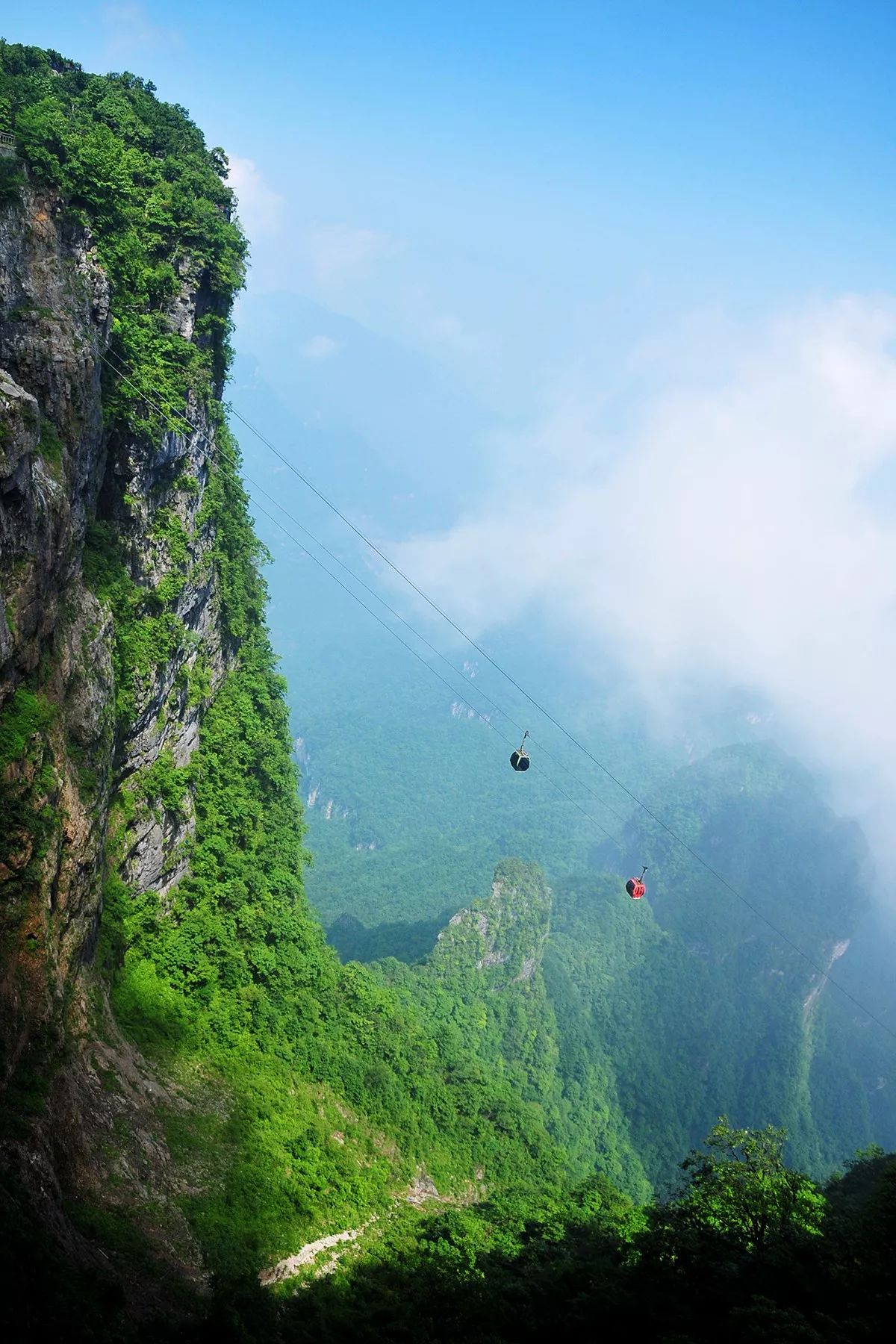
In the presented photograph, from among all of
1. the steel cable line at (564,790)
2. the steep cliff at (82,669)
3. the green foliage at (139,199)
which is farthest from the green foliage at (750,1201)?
the green foliage at (139,199)

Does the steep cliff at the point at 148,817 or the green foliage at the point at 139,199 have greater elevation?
the green foliage at the point at 139,199

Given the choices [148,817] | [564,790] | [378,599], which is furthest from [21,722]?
[378,599]

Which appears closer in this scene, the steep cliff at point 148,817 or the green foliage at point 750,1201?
the steep cliff at point 148,817

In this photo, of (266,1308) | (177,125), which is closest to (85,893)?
(266,1308)

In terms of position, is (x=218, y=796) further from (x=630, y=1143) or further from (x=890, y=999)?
(x=890, y=999)

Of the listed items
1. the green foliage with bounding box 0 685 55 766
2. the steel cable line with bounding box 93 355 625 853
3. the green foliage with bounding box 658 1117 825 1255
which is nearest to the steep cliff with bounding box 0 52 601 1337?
the green foliage with bounding box 0 685 55 766

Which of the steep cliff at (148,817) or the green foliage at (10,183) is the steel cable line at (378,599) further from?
the green foliage at (10,183)

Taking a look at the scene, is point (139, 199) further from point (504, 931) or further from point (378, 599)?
point (378, 599)
